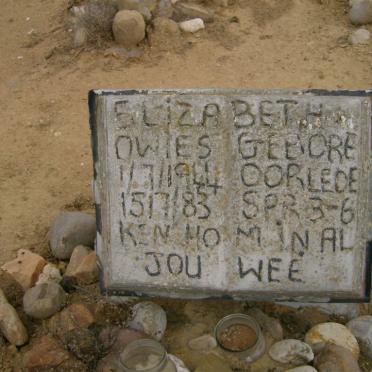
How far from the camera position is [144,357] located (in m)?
2.69

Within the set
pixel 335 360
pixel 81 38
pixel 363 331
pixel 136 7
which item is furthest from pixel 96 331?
pixel 136 7

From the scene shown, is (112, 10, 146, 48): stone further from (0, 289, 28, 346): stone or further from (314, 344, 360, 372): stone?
(314, 344, 360, 372): stone

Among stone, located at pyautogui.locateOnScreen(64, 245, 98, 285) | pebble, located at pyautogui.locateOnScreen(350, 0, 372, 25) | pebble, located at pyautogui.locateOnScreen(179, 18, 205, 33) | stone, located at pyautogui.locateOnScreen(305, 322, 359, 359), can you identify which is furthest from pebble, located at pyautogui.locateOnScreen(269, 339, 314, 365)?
pebble, located at pyautogui.locateOnScreen(350, 0, 372, 25)

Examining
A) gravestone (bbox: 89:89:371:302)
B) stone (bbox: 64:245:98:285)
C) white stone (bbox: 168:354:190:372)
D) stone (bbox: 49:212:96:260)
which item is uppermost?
gravestone (bbox: 89:89:371:302)

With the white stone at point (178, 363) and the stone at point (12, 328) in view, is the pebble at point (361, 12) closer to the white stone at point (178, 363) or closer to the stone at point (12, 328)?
the white stone at point (178, 363)

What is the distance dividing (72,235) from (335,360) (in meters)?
1.80

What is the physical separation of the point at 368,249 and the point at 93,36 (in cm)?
473

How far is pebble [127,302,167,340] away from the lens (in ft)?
9.82

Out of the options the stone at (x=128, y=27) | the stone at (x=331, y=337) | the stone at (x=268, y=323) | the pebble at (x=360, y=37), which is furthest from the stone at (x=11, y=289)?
the pebble at (x=360, y=37)

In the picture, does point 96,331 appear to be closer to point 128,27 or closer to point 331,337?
point 331,337

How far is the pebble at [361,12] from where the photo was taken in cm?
661

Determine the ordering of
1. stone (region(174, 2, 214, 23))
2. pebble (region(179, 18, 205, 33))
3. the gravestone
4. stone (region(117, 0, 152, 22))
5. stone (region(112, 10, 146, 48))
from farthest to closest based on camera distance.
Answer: stone (region(174, 2, 214, 23))
pebble (region(179, 18, 205, 33))
stone (region(117, 0, 152, 22))
stone (region(112, 10, 146, 48))
the gravestone

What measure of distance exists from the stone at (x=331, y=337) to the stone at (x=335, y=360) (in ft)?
0.22

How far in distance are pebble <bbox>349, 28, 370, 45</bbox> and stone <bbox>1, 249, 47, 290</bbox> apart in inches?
183
